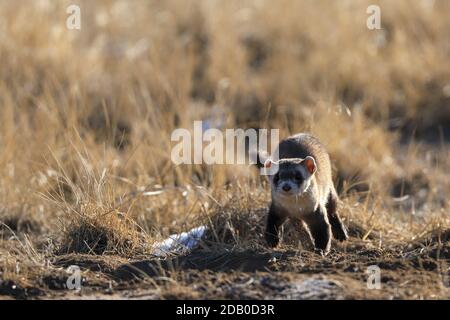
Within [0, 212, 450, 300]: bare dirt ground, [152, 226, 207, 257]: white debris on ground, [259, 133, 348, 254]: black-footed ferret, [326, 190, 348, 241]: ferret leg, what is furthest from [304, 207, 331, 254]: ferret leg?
[152, 226, 207, 257]: white debris on ground

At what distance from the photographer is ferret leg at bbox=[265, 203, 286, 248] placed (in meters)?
6.40

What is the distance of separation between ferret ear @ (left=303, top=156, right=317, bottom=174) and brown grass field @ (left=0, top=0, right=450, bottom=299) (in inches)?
21.5

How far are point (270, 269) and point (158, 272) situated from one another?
2.23 ft

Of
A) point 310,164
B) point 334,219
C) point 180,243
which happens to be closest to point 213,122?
point 334,219

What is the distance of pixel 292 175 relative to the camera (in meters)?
6.21

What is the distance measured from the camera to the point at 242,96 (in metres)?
11.6

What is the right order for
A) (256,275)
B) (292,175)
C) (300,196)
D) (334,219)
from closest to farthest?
(256,275) → (292,175) → (300,196) → (334,219)

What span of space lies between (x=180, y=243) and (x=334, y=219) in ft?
3.86

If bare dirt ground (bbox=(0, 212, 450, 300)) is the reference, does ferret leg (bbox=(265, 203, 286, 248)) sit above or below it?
above

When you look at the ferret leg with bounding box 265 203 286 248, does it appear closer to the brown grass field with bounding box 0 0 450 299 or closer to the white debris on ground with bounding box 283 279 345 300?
the brown grass field with bounding box 0 0 450 299

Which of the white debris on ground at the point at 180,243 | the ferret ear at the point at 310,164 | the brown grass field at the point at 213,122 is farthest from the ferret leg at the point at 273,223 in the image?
the white debris on ground at the point at 180,243

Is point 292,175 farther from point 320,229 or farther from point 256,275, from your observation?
point 256,275

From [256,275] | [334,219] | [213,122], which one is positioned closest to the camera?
[256,275]
